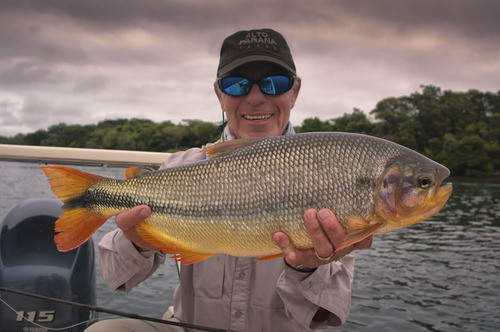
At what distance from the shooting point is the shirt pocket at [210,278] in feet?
10.7

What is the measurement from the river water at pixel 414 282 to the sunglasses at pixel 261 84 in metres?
2.55

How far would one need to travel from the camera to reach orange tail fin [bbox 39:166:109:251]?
255cm

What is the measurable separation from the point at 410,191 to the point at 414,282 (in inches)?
453

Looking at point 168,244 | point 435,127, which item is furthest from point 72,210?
point 435,127

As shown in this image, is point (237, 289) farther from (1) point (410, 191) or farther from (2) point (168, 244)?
(1) point (410, 191)

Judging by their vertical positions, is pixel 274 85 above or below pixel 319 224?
above

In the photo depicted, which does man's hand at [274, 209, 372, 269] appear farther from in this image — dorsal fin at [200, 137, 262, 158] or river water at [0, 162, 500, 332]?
river water at [0, 162, 500, 332]

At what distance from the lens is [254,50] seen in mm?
3619

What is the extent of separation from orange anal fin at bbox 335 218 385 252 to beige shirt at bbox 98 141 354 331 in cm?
58

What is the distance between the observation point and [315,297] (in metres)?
2.73

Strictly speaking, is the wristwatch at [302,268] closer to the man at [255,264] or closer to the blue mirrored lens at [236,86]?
the man at [255,264]

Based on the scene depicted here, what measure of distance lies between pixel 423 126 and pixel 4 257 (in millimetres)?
84466

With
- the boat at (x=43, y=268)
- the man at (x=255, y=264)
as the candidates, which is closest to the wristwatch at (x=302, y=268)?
the man at (x=255, y=264)

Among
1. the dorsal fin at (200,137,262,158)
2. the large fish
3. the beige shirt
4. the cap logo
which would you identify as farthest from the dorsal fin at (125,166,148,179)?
the cap logo
